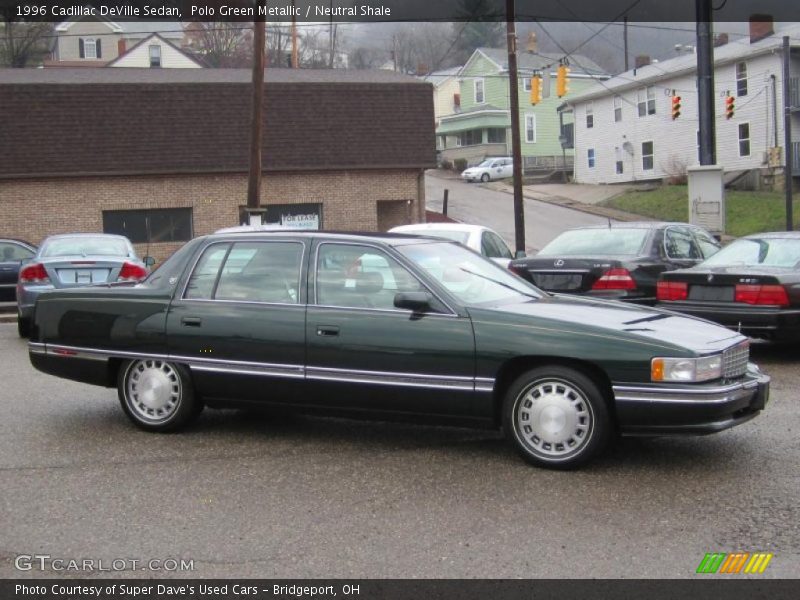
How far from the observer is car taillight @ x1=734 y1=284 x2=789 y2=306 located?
33.7 feet

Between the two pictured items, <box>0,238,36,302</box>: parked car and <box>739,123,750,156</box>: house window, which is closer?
<box>0,238,36,302</box>: parked car

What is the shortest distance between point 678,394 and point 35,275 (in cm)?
1035

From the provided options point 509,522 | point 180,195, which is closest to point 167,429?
point 509,522

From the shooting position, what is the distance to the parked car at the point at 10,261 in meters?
19.0

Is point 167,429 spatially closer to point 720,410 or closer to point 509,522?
point 509,522

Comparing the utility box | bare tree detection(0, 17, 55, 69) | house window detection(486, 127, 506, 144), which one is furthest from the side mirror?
house window detection(486, 127, 506, 144)

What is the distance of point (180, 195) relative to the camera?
2886 centimetres

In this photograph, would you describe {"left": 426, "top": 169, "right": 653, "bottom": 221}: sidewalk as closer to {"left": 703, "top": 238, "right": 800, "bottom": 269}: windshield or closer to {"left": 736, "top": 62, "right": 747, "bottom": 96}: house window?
{"left": 736, "top": 62, "right": 747, "bottom": 96}: house window

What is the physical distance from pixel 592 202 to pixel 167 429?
39.2 m

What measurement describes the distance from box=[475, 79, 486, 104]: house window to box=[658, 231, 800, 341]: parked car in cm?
5837

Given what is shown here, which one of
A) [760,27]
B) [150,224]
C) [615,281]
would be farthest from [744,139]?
[615,281]

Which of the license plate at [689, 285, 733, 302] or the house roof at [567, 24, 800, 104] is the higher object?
the house roof at [567, 24, 800, 104]

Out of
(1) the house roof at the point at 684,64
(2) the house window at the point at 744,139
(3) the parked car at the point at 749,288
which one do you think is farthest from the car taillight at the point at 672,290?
(2) the house window at the point at 744,139

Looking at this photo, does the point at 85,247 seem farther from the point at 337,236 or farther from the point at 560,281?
the point at 337,236
